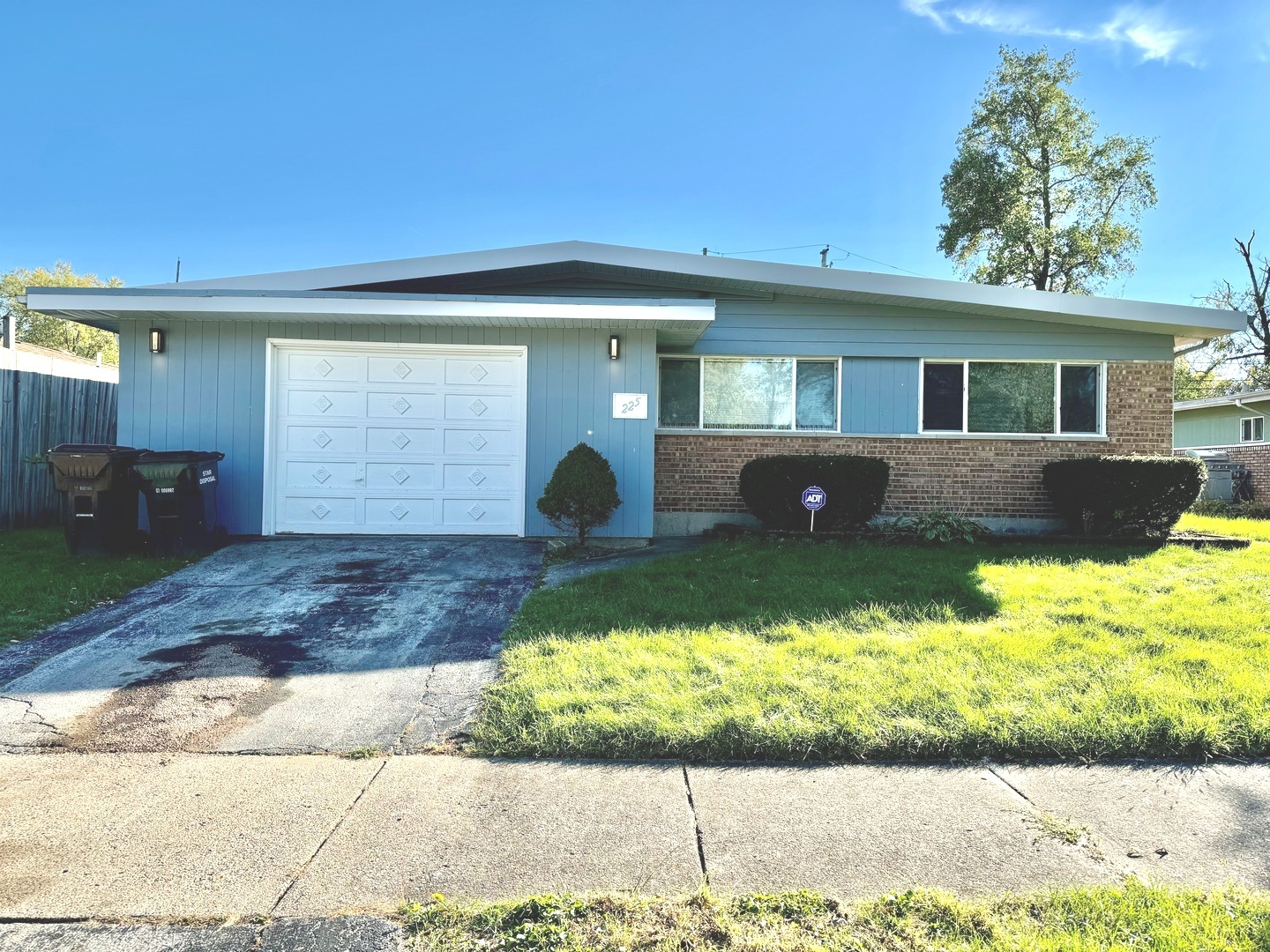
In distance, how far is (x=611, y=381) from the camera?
9.39 meters

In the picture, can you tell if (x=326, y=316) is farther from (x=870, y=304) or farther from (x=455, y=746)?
(x=870, y=304)

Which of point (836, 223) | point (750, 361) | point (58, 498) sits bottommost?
point (58, 498)

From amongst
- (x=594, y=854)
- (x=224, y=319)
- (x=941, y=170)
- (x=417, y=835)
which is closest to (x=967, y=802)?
(x=594, y=854)

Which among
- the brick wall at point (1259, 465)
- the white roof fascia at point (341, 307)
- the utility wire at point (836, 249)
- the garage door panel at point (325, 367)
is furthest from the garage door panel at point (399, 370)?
the brick wall at point (1259, 465)

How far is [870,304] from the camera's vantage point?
1061 cm

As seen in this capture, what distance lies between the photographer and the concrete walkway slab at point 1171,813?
8.69 feet

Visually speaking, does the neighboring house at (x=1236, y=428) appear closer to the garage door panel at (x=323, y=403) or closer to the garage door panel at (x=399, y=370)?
the garage door panel at (x=399, y=370)

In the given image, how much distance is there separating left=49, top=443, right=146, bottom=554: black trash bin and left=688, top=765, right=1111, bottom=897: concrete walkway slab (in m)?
7.29

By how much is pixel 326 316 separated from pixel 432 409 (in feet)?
5.24

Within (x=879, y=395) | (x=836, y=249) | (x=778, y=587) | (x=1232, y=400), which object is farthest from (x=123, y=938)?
(x=836, y=249)

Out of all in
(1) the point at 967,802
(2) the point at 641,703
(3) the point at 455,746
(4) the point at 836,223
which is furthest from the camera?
(4) the point at 836,223

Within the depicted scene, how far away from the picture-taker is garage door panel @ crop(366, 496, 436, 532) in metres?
9.25

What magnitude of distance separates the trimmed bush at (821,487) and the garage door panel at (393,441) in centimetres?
428

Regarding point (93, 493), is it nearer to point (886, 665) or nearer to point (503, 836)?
point (503, 836)
